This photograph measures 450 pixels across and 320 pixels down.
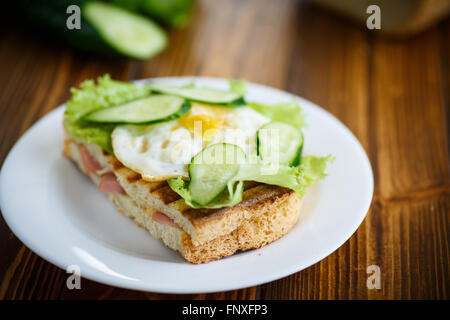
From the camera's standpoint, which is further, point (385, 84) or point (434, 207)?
point (385, 84)

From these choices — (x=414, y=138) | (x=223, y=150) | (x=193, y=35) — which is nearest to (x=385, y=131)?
(x=414, y=138)

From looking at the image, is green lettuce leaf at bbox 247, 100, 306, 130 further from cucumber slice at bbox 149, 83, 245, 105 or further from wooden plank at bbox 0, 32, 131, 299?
wooden plank at bbox 0, 32, 131, 299

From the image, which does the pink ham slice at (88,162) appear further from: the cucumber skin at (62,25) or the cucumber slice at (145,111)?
the cucumber skin at (62,25)

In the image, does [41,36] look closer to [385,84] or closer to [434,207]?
[385,84]

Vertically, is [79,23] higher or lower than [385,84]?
higher

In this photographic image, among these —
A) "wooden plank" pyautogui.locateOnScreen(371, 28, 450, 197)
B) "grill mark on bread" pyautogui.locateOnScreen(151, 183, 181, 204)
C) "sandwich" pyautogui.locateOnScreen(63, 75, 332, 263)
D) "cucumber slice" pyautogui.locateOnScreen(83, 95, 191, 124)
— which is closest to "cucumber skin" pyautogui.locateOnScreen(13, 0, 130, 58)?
"sandwich" pyautogui.locateOnScreen(63, 75, 332, 263)

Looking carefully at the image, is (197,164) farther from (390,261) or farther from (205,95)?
(390,261)
